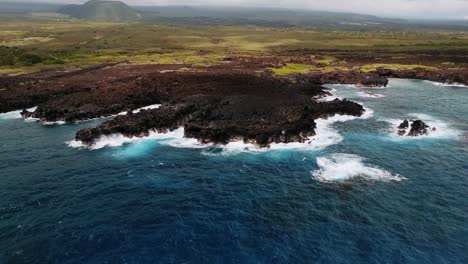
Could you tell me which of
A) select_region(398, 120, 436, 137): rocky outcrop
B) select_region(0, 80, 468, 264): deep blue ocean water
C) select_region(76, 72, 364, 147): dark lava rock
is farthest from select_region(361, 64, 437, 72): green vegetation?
select_region(0, 80, 468, 264): deep blue ocean water

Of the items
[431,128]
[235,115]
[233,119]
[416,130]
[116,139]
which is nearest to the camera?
[116,139]

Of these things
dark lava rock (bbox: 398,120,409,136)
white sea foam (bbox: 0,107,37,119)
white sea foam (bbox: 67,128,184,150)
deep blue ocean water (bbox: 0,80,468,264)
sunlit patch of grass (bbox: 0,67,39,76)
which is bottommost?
white sea foam (bbox: 0,107,37,119)

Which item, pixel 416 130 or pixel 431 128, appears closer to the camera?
pixel 416 130

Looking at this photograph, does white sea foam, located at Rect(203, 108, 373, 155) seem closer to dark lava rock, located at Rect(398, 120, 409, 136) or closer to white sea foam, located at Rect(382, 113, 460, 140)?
white sea foam, located at Rect(382, 113, 460, 140)

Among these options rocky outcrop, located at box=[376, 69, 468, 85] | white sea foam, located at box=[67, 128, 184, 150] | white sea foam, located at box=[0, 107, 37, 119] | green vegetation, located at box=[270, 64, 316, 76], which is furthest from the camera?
green vegetation, located at box=[270, 64, 316, 76]

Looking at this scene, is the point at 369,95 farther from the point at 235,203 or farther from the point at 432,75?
the point at 235,203

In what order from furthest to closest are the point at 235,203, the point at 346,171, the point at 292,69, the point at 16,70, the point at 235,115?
the point at 292,69 → the point at 16,70 → the point at 235,115 → the point at 346,171 → the point at 235,203

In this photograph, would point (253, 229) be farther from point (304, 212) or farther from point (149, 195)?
point (149, 195)

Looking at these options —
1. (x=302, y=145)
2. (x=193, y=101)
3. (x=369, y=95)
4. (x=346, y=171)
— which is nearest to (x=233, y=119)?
(x=302, y=145)
